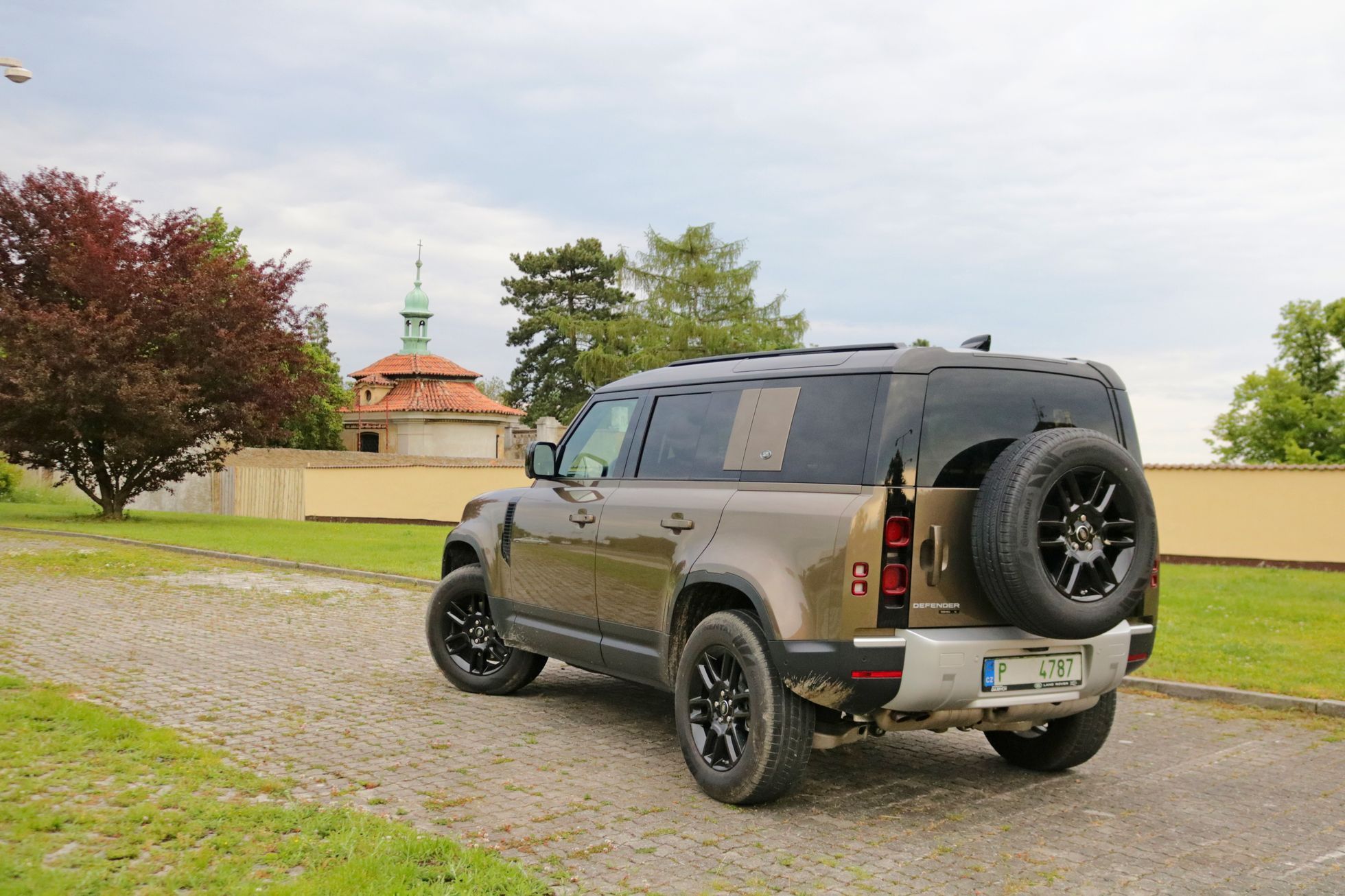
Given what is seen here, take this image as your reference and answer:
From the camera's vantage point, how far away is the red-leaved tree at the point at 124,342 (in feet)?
84.2

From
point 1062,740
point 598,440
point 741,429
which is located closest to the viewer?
point 741,429

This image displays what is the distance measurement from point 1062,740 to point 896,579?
1.83 metres

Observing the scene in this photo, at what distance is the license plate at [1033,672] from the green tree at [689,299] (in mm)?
51261

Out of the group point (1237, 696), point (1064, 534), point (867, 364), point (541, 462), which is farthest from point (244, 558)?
point (1064, 534)

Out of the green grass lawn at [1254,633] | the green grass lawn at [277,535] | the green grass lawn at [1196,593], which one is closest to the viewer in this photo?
the green grass lawn at [1254,633]

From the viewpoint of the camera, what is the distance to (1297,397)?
55.4m

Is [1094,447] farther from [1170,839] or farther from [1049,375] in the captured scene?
[1170,839]

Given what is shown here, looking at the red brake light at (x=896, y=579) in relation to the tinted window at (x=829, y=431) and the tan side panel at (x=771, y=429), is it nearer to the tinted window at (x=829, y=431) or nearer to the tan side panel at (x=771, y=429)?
the tinted window at (x=829, y=431)

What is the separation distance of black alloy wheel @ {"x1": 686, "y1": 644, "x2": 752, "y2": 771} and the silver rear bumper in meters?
0.75

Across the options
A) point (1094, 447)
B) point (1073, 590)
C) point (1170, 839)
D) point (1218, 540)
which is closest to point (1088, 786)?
point (1170, 839)

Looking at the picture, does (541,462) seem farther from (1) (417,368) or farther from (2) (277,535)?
(1) (417,368)

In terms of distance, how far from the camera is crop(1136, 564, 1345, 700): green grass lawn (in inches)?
350

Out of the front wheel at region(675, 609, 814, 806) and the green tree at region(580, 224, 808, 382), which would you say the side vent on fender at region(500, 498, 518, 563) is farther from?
the green tree at region(580, 224, 808, 382)

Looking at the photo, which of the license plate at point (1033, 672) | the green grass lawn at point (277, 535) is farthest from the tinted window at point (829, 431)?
the green grass lawn at point (277, 535)
